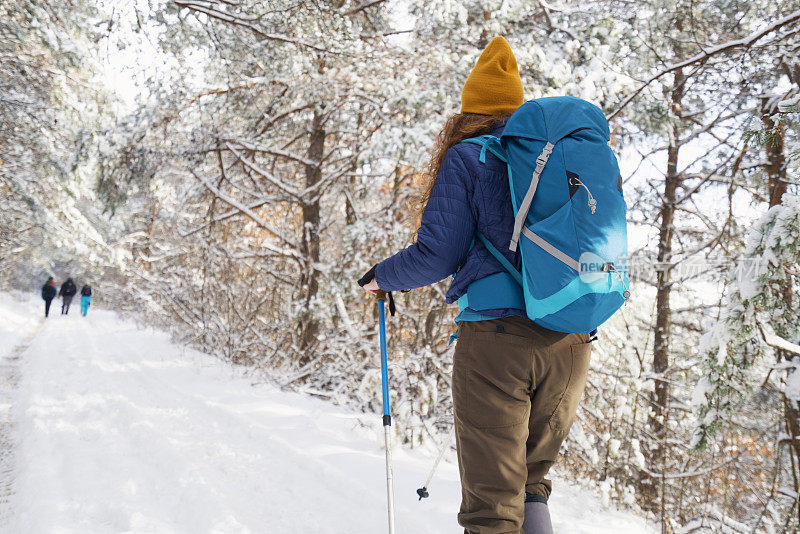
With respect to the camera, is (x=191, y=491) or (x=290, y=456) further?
(x=290, y=456)

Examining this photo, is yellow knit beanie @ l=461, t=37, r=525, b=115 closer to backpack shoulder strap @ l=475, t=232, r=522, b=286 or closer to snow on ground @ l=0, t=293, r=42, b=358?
backpack shoulder strap @ l=475, t=232, r=522, b=286

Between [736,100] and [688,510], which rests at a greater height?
[736,100]

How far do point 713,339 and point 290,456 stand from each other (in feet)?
9.71

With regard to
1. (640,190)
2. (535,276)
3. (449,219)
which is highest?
(640,190)

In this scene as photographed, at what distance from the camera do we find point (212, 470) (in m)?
3.20

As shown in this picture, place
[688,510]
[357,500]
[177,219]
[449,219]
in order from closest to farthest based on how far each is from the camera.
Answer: [449,219], [357,500], [688,510], [177,219]

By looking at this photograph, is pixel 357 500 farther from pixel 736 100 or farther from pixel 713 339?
pixel 736 100

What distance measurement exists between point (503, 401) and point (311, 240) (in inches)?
270

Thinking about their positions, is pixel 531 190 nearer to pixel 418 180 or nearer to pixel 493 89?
pixel 493 89

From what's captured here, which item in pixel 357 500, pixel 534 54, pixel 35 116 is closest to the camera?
pixel 357 500

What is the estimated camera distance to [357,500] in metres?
2.84

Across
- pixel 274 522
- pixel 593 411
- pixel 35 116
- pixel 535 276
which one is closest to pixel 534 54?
pixel 593 411

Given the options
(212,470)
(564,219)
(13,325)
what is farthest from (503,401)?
(13,325)

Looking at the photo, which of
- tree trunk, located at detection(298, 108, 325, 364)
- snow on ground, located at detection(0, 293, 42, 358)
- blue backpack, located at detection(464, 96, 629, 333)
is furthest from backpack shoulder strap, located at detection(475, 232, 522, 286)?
snow on ground, located at detection(0, 293, 42, 358)
